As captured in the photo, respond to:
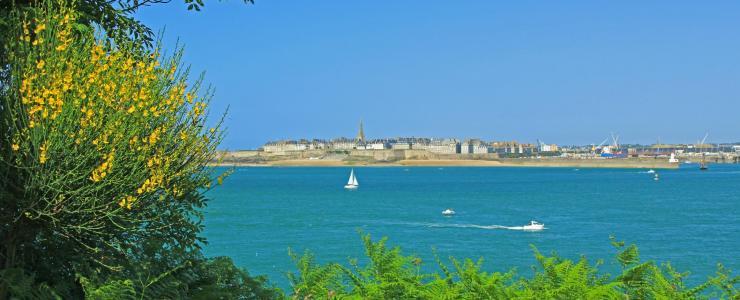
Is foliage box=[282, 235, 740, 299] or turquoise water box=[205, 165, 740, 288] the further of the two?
turquoise water box=[205, 165, 740, 288]

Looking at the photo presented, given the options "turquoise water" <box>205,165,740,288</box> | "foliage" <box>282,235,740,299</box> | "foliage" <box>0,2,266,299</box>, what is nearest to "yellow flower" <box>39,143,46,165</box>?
"foliage" <box>0,2,266,299</box>

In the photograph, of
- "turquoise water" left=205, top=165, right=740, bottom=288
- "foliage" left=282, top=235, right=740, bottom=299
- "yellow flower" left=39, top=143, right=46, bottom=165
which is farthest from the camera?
"turquoise water" left=205, top=165, right=740, bottom=288

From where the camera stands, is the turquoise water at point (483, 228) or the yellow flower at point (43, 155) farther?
the turquoise water at point (483, 228)

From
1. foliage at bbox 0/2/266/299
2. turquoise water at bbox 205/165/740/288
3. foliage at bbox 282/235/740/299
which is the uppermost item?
foliage at bbox 0/2/266/299

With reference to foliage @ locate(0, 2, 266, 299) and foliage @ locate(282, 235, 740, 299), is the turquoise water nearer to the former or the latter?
foliage @ locate(282, 235, 740, 299)

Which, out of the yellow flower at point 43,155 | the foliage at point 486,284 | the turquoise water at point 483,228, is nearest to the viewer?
the yellow flower at point 43,155

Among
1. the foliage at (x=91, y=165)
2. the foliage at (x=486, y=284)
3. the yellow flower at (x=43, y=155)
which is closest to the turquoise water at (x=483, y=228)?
the foliage at (x=486, y=284)

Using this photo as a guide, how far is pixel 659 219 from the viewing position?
5934 cm

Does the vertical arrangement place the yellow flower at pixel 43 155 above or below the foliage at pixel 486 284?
above

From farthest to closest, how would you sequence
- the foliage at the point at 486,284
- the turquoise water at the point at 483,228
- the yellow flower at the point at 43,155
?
1. the turquoise water at the point at 483,228
2. the foliage at the point at 486,284
3. the yellow flower at the point at 43,155

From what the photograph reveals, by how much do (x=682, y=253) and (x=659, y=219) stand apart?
71.5 feet

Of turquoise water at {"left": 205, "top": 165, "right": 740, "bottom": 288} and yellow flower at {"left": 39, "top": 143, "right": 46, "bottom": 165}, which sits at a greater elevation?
yellow flower at {"left": 39, "top": 143, "right": 46, "bottom": 165}

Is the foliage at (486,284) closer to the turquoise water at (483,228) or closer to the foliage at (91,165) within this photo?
the foliage at (91,165)

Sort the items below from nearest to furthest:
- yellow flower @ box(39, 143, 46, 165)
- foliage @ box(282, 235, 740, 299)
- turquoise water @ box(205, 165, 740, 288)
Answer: yellow flower @ box(39, 143, 46, 165) < foliage @ box(282, 235, 740, 299) < turquoise water @ box(205, 165, 740, 288)
